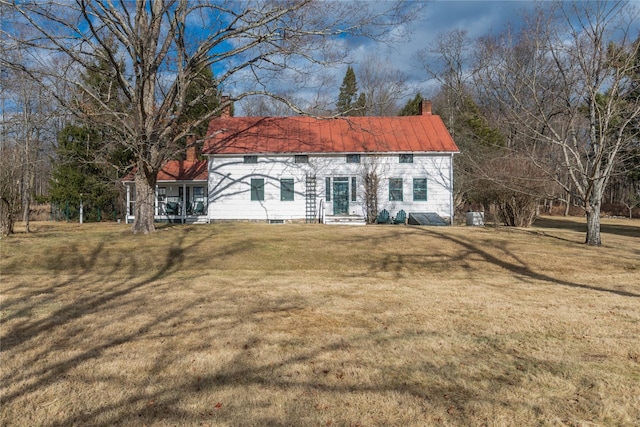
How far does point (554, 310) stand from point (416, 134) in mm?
16853

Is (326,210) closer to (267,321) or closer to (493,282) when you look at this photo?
(493,282)

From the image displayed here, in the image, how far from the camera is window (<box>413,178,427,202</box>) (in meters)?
21.0

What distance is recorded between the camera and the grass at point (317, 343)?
3.19m

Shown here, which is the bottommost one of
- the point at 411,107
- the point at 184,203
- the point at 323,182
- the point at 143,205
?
the point at 143,205

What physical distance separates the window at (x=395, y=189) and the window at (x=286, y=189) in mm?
4955

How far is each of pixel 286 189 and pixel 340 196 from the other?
2.70m

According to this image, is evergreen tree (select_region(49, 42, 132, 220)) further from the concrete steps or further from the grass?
the grass

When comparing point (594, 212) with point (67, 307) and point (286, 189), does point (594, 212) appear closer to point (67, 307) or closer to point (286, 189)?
point (286, 189)

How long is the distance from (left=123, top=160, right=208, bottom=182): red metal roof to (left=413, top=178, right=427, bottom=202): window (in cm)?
1107

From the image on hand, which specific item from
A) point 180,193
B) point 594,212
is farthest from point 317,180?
point 594,212

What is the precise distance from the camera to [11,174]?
48.4 feet

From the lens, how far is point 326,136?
73.0ft


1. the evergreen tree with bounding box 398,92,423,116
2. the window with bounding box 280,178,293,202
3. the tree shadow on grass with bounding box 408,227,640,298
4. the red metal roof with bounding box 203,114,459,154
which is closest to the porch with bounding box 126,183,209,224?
the red metal roof with bounding box 203,114,459,154

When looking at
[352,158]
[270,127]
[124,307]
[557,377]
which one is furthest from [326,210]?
[557,377]
